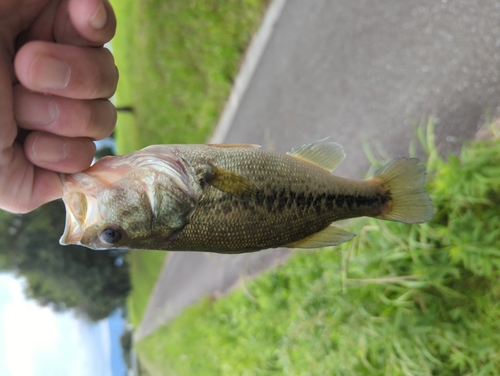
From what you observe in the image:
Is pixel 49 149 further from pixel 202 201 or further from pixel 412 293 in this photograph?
pixel 412 293

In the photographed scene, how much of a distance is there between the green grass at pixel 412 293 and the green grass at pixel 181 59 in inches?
121

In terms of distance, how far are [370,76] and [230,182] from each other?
2.59m

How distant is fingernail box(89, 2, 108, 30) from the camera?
1.38m

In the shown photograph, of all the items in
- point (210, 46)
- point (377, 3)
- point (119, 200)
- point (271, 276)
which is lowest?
point (271, 276)

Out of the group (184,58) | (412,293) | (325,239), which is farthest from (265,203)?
(184,58)

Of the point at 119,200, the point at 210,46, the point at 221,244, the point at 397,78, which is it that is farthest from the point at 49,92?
the point at 210,46

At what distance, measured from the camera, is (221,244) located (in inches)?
56.4

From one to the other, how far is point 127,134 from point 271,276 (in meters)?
7.61

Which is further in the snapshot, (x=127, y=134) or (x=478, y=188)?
(x=127, y=134)

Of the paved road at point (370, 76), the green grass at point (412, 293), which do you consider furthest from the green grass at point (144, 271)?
the green grass at point (412, 293)

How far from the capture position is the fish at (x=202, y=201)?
1.38 m

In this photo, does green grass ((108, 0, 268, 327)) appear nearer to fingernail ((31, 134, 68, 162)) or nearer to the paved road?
the paved road

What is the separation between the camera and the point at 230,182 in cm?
145

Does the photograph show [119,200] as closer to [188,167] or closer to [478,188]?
[188,167]
